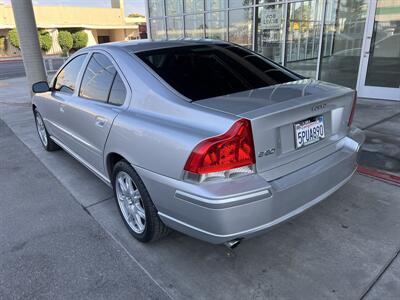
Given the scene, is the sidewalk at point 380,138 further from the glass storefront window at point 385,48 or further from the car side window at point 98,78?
the car side window at point 98,78

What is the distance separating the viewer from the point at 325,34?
25.6 ft

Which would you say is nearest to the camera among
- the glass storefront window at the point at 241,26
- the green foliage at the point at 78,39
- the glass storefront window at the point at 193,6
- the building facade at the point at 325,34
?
the building facade at the point at 325,34

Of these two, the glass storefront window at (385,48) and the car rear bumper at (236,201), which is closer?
the car rear bumper at (236,201)

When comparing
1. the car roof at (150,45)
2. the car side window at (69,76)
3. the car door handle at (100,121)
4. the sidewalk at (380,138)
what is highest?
the car roof at (150,45)

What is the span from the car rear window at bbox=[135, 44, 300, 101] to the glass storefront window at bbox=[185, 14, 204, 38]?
839cm

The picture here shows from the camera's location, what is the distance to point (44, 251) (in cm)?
282

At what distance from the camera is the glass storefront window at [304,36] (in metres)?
7.93

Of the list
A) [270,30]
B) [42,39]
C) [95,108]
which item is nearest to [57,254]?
[95,108]

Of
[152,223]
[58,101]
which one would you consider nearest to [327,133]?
[152,223]

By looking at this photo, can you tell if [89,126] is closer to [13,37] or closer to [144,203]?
[144,203]

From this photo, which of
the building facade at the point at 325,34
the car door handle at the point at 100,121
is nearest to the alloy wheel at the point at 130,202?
the car door handle at the point at 100,121

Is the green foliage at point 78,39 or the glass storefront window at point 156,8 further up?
the glass storefront window at point 156,8

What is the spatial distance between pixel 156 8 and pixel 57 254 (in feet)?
37.9

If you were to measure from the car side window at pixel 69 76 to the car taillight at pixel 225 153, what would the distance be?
7.53 ft
